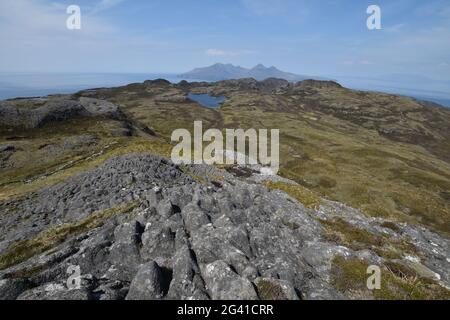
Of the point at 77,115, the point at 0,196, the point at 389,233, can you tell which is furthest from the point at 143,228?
the point at 77,115

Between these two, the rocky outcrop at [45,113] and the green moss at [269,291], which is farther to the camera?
the rocky outcrop at [45,113]

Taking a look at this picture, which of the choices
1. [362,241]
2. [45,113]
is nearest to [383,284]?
[362,241]

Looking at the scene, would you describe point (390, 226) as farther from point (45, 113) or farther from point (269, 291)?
point (45, 113)

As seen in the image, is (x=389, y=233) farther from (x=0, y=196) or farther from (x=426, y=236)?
(x=0, y=196)

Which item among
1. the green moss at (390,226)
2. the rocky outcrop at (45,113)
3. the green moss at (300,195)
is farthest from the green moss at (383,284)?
the rocky outcrop at (45,113)

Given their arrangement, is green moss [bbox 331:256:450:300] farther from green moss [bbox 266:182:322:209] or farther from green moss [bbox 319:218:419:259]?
green moss [bbox 266:182:322:209]

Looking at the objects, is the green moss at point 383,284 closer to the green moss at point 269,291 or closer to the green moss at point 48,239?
the green moss at point 269,291

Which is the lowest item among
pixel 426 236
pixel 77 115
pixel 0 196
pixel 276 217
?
pixel 426 236
